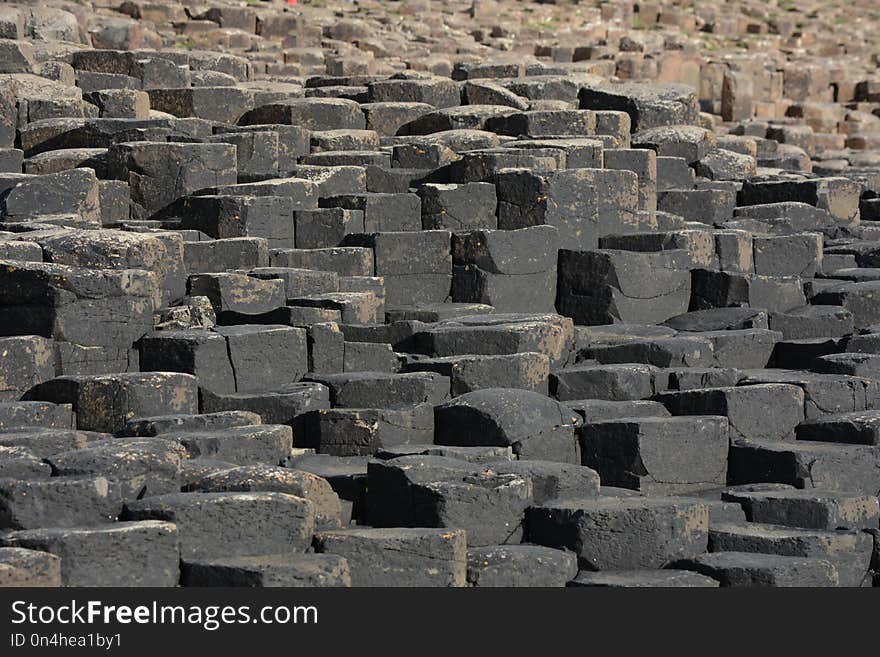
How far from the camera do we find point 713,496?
10156mm

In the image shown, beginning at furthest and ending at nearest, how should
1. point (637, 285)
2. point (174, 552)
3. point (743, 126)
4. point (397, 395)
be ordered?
1. point (743, 126)
2. point (637, 285)
3. point (397, 395)
4. point (174, 552)

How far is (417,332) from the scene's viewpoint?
40.1 ft

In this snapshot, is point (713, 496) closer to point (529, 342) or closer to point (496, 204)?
point (529, 342)

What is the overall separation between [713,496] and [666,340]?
2425 mm

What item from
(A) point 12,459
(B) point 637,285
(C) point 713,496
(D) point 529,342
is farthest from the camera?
(B) point 637,285

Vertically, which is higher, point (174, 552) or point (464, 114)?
point (464, 114)

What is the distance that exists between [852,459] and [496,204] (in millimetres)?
5527

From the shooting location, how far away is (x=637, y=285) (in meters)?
14.2

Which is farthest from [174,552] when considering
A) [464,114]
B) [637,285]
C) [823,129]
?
→ [823,129]

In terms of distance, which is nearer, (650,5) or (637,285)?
(637,285)

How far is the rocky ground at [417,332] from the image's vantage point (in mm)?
8547

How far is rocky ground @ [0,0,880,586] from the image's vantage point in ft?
28.0

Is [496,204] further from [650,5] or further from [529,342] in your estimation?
[650,5]
